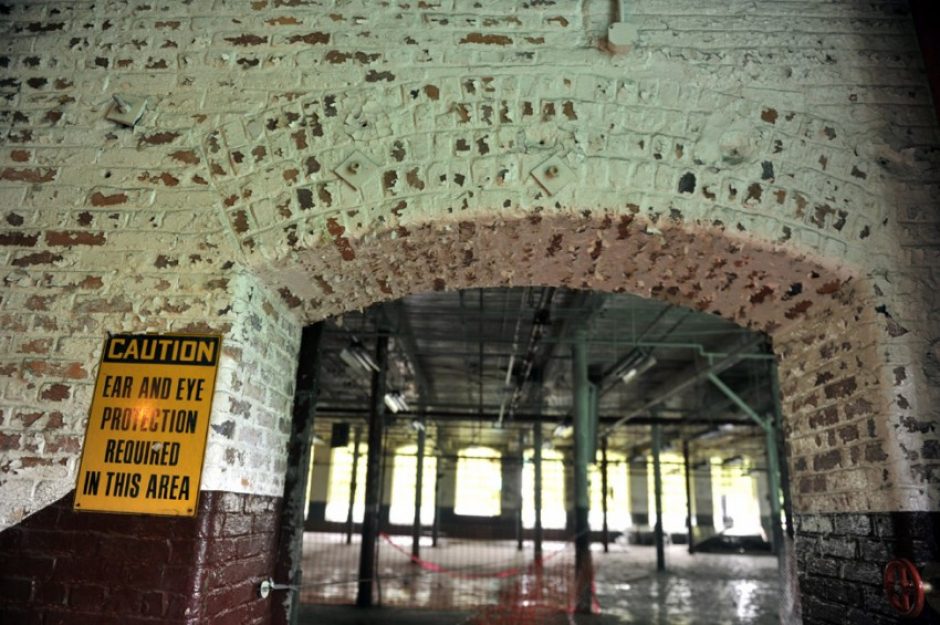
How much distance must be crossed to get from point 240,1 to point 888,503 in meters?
3.60

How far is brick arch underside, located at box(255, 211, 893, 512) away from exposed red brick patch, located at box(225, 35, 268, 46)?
1.07 metres

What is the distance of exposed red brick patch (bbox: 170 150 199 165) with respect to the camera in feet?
9.22

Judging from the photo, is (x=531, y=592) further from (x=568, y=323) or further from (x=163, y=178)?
(x=163, y=178)

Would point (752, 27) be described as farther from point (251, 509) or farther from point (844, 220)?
point (251, 509)

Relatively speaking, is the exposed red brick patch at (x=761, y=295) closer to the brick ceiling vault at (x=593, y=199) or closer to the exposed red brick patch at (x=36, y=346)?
the brick ceiling vault at (x=593, y=199)

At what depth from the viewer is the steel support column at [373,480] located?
8020 millimetres

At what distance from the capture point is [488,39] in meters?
2.93

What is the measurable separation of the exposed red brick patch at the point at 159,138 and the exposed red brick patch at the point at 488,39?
55.2 inches

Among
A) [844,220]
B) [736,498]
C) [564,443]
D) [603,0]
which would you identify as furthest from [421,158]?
[736,498]

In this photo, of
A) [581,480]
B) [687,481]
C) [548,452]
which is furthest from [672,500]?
[581,480]

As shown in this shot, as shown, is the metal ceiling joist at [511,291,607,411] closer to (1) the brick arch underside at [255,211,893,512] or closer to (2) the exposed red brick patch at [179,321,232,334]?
(1) the brick arch underside at [255,211,893,512]

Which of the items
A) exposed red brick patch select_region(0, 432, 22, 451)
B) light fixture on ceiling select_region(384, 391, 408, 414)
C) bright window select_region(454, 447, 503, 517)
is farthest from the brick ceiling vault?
bright window select_region(454, 447, 503, 517)

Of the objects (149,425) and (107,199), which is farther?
(107,199)

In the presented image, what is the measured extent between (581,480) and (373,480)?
9.82ft
